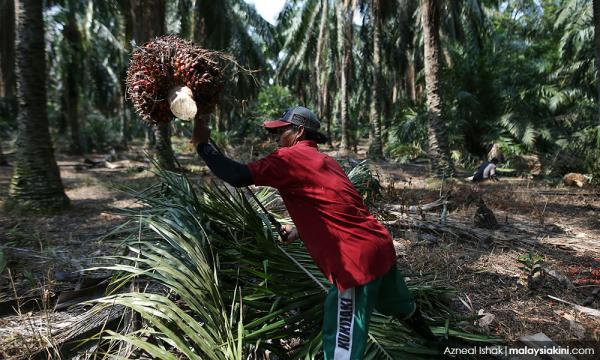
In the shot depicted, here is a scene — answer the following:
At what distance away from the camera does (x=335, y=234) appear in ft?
7.83

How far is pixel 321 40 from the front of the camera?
75.2 feet

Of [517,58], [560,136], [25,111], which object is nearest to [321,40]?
[517,58]

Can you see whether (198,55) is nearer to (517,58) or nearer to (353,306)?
(353,306)

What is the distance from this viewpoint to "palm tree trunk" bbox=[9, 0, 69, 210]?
6727 millimetres

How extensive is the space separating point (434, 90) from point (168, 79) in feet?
30.8

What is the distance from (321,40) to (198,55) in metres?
21.7

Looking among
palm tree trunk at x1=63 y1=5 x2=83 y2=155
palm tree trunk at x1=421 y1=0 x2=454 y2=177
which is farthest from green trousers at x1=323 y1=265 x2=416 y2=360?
palm tree trunk at x1=63 y1=5 x2=83 y2=155

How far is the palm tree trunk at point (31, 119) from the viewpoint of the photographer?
6.73 m

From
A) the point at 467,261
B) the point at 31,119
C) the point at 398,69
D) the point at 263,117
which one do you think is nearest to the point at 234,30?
the point at 263,117

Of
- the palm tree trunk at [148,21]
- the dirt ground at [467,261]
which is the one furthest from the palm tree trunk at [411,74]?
the dirt ground at [467,261]

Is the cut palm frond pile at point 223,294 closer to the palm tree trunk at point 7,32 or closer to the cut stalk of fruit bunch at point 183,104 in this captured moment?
the cut stalk of fruit bunch at point 183,104

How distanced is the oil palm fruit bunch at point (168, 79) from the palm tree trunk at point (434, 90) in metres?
8.93

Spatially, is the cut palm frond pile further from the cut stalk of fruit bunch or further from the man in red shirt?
the cut stalk of fruit bunch

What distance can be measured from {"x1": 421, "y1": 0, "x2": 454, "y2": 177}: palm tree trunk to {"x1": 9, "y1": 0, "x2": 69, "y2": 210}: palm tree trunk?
8419mm
